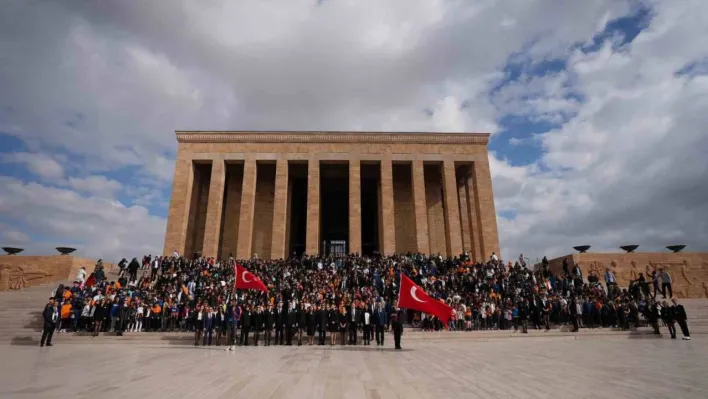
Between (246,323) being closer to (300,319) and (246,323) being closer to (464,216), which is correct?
(300,319)

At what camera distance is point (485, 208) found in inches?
1104

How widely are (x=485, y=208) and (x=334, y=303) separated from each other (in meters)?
18.2

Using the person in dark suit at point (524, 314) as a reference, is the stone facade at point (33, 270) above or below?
above

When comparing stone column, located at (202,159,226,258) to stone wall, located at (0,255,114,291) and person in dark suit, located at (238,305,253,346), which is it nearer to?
stone wall, located at (0,255,114,291)

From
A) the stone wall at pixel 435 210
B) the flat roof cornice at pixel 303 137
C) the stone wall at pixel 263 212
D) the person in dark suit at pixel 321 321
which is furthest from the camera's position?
the stone wall at pixel 435 210

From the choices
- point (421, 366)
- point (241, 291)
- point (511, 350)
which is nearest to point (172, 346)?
point (241, 291)

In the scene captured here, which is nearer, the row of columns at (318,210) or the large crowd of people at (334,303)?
the large crowd of people at (334,303)

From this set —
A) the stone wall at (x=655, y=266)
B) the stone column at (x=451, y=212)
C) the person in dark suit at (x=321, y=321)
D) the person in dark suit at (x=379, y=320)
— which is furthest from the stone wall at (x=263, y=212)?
the stone wall at (x=655, y=266)

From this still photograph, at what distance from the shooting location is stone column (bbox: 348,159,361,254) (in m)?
26.6

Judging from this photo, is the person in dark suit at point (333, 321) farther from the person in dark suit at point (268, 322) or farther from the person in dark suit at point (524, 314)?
the person in dark suit at point (524, 314)

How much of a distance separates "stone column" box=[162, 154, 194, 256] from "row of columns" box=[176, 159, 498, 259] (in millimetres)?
156

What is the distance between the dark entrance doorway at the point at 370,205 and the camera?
3130 centimetres

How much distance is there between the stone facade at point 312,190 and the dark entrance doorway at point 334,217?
3.05m

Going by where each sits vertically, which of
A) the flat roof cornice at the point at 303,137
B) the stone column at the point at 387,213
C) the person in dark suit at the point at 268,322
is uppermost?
the flat roof cornice at the point at 303,137
